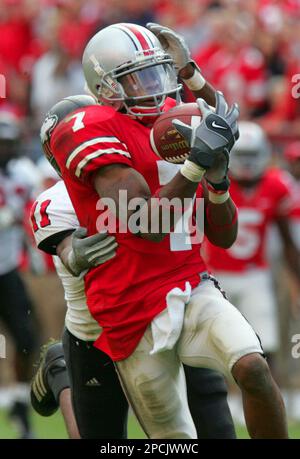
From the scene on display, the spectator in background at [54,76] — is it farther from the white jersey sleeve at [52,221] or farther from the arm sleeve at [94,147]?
the arm sleeve at [94,147]

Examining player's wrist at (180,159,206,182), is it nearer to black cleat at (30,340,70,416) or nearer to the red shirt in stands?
black cleat at (30,340,70,416)

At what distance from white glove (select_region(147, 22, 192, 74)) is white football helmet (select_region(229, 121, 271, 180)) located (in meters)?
3.16

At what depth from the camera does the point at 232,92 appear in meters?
8.73

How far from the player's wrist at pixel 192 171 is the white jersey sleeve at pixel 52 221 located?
0.76 m

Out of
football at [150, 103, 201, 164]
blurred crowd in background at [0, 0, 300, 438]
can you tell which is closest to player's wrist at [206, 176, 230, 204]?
football at [150, 103, 201, 164]

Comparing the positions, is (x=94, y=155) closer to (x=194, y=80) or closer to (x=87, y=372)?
(x=194, y=80)

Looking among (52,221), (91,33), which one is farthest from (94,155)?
(91,33)

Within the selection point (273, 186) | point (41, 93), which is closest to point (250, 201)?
point (273, 186)

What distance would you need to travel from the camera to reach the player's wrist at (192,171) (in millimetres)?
3846

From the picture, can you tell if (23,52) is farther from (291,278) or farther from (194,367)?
(194,367)

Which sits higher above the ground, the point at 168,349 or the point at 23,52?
the point at 23,52

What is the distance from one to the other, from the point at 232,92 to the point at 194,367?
4568 mm

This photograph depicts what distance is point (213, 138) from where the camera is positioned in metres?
3.83

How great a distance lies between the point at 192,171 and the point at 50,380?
1.52 meters
